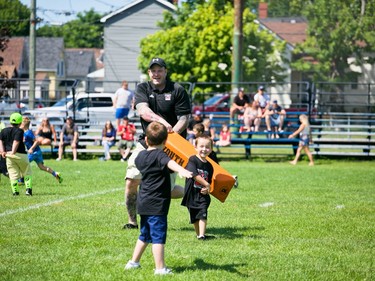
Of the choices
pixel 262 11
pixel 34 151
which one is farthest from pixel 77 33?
pixel 34 151

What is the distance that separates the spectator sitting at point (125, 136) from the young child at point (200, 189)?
14761 mm

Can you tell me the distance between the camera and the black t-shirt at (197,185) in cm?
905

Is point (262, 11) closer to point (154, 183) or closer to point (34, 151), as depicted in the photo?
point (34, 151)

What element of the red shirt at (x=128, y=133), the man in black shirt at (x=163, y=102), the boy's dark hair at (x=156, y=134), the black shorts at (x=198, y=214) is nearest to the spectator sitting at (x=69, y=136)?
the red shirt at (x=128, y=133)

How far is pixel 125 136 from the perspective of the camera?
2411 centimetres

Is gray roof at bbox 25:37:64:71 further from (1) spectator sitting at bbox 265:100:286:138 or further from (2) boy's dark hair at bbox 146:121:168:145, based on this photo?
(2) boy's dark hair at bbox 146:121:168:145

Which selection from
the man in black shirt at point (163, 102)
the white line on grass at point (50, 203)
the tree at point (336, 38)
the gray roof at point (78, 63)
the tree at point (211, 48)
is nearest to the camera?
the man in black shirt at point (163, 102)

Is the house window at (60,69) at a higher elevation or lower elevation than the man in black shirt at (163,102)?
higher

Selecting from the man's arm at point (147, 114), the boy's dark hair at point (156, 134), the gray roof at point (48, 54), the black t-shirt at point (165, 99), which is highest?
the gray roof at point (48, 54)

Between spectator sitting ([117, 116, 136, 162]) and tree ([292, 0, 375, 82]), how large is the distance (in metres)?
18.4

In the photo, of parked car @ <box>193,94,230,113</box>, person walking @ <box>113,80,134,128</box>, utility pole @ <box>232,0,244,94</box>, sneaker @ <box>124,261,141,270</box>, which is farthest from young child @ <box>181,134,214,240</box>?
parked car @ <box>193,94,230,113</box>

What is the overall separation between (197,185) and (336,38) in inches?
1562

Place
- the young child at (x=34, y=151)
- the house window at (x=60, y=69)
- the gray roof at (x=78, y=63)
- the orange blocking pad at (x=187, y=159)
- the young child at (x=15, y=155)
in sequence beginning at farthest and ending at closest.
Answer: the gray roof at (x=78, y=63) → the house window at (x=60, y=69) → the young child at (x=34, y=151) → the young child at (x=15, y=155) → the orange blocking pad at (x=187, y=159)

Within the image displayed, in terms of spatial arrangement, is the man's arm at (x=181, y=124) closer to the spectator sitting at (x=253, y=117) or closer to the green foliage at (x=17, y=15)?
the spectator sitting at (x=253, y=117)
